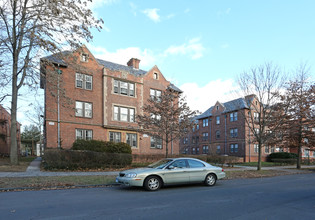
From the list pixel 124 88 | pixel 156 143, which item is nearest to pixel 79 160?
pixel 124 88

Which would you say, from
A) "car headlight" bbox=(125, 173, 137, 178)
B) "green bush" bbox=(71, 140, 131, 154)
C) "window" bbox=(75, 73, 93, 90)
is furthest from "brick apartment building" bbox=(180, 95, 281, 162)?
"car headlight" bbox=(125, 173, 137, 178)

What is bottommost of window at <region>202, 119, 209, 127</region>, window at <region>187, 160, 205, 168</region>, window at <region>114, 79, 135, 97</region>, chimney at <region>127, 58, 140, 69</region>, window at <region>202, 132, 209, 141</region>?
window at <region>202, 132, 209, 141</region>

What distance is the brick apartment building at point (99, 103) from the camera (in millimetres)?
22156

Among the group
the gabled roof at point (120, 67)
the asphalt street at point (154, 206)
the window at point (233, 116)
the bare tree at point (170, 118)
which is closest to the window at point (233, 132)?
the window at point (233, 116)

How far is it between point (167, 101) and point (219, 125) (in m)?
27.4

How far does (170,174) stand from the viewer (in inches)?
370

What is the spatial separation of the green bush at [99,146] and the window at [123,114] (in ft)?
15.1

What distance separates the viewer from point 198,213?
18.8 ft

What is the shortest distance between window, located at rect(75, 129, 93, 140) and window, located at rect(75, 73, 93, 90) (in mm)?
4368

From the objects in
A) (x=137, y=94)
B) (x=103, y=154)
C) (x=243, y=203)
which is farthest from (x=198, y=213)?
(x=137, y=94)

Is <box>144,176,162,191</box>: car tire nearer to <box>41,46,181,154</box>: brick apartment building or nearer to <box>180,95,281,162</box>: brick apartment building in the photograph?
<box>41,46,181,154</box>: brick apartment building

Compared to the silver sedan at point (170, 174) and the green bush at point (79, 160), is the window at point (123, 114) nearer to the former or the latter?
the green bush at point (79, 160)

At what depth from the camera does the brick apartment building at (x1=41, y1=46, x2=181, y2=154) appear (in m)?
22.2

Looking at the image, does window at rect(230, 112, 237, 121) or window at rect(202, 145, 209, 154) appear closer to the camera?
window at rect(230, 112, 237, 121)
